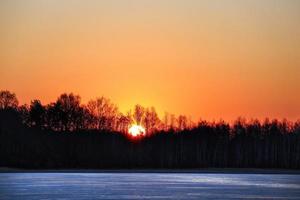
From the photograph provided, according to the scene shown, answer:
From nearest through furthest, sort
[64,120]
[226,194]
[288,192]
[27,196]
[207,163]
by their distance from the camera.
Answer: [27,196] → [226,194] → [288,192] → [207,163] → [64,120]

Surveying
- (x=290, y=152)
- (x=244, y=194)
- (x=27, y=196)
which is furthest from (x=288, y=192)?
(x=290, y=152)

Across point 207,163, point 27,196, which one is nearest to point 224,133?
point 207,163

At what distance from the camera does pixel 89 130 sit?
17150 centimetres

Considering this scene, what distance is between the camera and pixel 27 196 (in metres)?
58.2

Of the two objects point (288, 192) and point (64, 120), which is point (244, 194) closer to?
point (288, 192)

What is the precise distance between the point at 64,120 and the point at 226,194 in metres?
113

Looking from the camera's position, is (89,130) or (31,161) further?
(89,130)

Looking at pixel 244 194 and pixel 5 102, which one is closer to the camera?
pixel 244 194

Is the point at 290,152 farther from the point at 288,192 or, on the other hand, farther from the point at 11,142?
the point at 288,192

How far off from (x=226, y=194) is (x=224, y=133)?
11608cm

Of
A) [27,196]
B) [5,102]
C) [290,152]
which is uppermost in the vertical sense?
[5,102]

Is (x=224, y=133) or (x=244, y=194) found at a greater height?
(x=224, y=133)

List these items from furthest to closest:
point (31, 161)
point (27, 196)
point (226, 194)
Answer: point (31, 161) → point (226, 194) → point (27, 196)

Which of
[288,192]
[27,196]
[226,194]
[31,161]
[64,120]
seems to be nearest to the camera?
[27,196]
